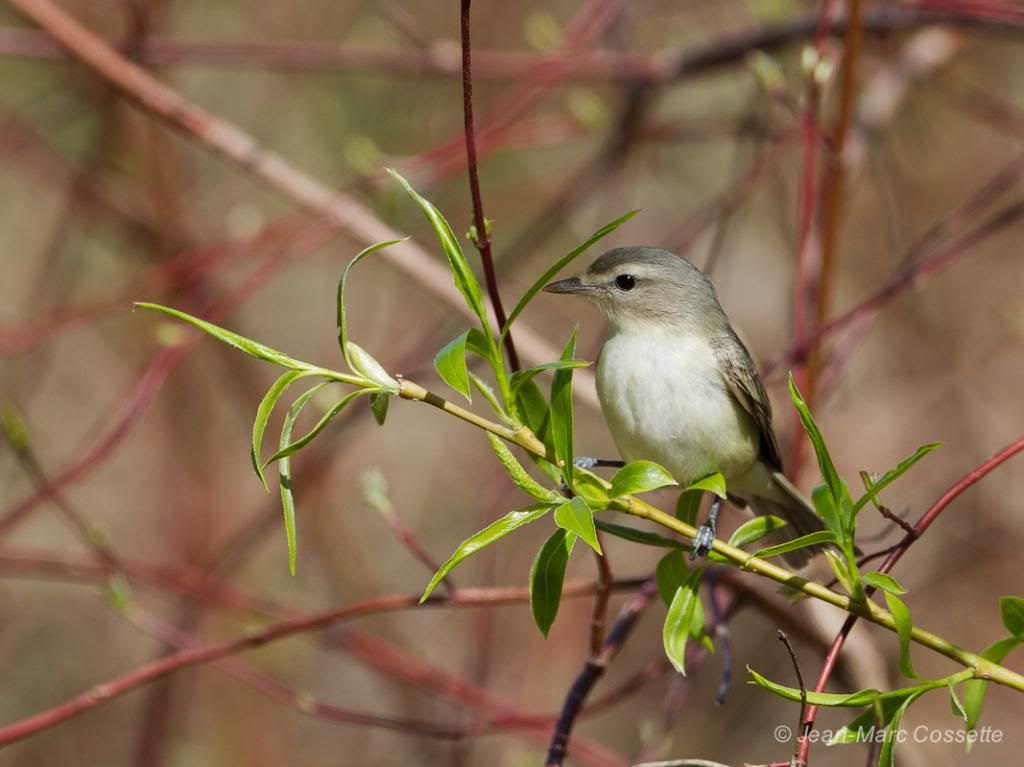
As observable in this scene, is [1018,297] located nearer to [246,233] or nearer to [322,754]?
[246,233]

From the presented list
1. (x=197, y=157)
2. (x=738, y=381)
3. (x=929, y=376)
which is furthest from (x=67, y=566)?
(x=929, y=376)

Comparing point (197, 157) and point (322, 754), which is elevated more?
point (197, 157)

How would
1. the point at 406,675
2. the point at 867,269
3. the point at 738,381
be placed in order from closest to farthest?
the point at 738,381 < the point at 406,675 < the point at 867,269

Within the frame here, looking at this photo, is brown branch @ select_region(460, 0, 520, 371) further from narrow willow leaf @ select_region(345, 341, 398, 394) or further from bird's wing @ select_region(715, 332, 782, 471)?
bird's wing @ select_region(715, 332, 782, 471)

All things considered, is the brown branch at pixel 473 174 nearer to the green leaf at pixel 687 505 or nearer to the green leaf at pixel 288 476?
the green leaf at pixel 288 476

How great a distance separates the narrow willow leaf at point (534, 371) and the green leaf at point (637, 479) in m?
0.17

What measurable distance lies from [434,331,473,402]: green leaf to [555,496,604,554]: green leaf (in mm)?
227

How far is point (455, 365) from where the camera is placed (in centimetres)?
168

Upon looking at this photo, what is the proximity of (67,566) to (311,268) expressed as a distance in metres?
4.56

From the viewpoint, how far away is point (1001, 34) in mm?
4180

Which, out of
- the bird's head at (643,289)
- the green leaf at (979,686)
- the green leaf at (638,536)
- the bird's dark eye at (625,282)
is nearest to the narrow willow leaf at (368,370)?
the green leaf at (638,536)

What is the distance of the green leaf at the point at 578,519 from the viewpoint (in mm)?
1510

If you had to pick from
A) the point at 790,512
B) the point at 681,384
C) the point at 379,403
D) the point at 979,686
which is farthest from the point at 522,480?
the point at 790,512

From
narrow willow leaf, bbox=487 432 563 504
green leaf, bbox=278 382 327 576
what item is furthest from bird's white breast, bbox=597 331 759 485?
green leaf, bbox=278 382 327 576
